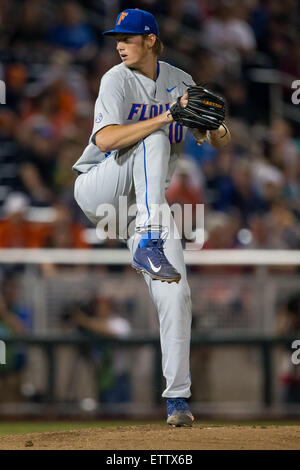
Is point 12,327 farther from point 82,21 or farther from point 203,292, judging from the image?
point 82,21

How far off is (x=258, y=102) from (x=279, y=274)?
14.3ft

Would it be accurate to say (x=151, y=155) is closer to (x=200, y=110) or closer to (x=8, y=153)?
(x=200, y=110)

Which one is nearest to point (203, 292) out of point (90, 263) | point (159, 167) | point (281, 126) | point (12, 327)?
point (90, 263)

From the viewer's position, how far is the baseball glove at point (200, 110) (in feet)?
15.8

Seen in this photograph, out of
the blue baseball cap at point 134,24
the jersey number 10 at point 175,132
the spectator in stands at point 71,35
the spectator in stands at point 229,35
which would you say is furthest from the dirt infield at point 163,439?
the spectator in stands at point 229,35

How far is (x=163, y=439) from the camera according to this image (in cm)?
466

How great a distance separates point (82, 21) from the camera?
1279cm

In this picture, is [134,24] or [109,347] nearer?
[134,24]

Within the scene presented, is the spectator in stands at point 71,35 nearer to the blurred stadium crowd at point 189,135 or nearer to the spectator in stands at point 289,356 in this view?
the blurred stadium crowd at point 189,135

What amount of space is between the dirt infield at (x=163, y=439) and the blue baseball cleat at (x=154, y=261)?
0.80 metres

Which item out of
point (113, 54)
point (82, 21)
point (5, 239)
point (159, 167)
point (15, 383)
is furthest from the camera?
point (82, 21)

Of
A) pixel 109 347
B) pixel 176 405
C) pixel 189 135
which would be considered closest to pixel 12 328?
pixel 109 347

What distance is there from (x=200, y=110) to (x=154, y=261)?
81 cm

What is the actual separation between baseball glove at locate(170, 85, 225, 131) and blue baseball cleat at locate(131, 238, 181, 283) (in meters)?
0.64
